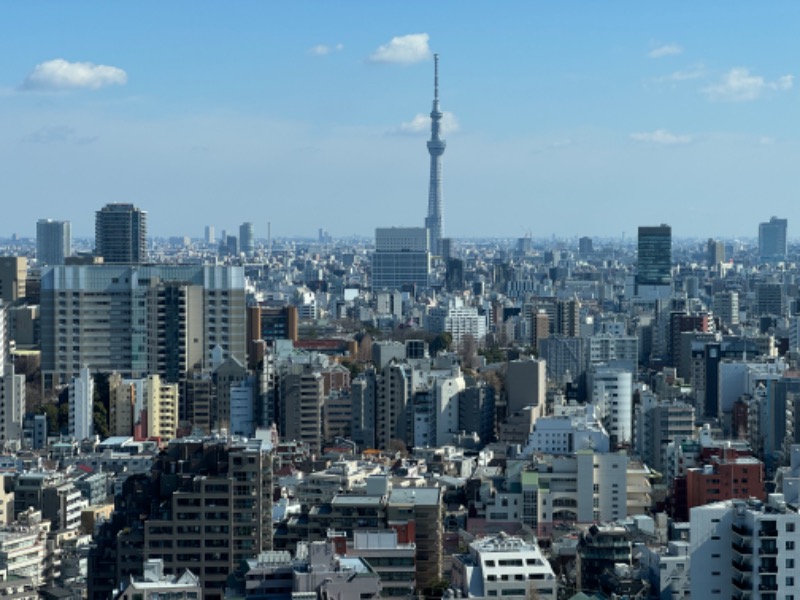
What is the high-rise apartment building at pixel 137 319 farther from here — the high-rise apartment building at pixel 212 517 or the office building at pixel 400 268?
the office building at pixel 400 268

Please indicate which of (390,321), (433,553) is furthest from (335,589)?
(390,321)

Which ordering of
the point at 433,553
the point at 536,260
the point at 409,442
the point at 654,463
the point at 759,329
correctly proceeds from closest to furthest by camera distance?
1. the point at 433,553
2. the point at 654,463
3. the point at 409,442
4. the point at 759,329
5. the point at 536,260

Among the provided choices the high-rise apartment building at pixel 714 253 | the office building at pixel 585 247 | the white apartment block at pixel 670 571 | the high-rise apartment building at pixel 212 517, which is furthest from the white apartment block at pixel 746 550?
the office building at pixel 585 247

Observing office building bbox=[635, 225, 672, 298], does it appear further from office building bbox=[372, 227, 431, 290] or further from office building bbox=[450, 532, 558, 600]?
office building bbox=[450, 532, 558, 600]

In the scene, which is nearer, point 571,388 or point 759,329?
point 571,388

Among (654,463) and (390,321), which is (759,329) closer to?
(390,321)

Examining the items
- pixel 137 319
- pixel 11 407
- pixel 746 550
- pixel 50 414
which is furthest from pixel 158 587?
pixel 137 319
